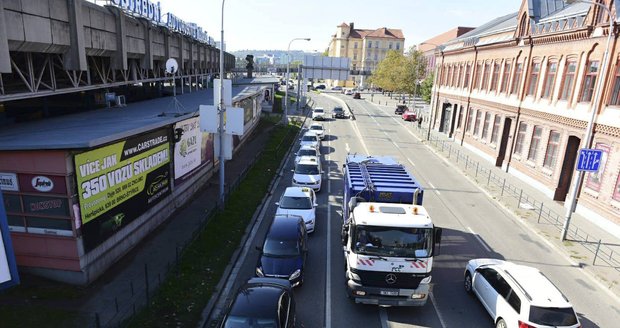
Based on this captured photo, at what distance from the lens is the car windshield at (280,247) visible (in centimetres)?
1300

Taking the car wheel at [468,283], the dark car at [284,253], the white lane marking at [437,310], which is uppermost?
the dark car at [284,253]

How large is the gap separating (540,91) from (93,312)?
29.6 metres

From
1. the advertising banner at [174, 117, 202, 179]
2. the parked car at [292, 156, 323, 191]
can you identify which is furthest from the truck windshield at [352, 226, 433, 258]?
the parked car at [292, 156, 323, 191]

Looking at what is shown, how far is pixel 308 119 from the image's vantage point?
188ft

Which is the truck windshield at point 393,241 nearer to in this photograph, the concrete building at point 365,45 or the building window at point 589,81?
the building window at point 589,81

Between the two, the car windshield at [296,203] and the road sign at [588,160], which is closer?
the road sign at [588,160]

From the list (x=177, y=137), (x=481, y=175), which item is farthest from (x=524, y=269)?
(x=481, y=175)

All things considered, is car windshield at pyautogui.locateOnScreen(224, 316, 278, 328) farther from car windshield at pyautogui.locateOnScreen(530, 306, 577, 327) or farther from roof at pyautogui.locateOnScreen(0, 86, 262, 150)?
car windshield at pyautogui.locateOnScreen(530, 306, 577, 327)

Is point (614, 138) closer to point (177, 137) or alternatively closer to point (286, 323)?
point (286, 323)

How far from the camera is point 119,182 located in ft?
44.8

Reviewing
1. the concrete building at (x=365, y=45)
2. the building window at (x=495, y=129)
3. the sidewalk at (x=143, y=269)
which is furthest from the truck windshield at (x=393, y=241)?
the concrete building at (x=365, y=45)

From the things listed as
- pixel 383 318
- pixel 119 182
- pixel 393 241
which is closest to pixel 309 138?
pixel 119 182

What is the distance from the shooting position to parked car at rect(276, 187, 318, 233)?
55.3ft

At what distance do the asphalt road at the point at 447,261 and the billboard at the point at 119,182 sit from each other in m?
4.73
